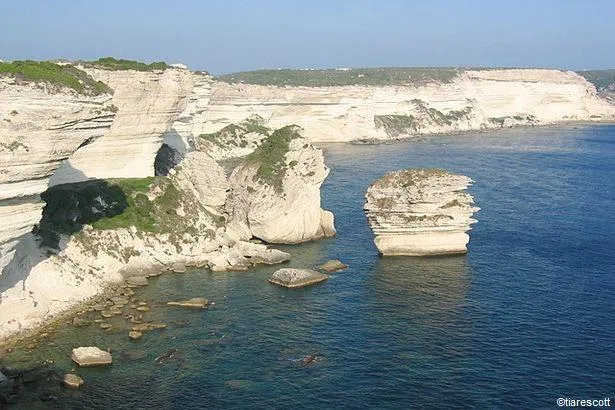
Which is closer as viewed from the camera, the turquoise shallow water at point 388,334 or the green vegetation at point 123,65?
the turquoise shallow water at point 388,334

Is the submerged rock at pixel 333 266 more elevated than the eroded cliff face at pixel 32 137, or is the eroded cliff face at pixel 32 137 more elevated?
the eroded cliff face at pixel 32 137

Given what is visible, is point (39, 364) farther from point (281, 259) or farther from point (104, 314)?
point (281, 259)

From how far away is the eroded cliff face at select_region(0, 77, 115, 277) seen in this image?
3528 centimetres

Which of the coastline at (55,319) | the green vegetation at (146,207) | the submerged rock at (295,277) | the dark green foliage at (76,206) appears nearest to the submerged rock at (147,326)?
the coastline at (55,319)

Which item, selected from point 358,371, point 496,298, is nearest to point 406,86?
point 496,298

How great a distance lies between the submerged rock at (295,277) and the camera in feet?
159

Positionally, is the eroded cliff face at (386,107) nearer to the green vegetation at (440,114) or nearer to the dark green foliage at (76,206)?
the green vegetation at (440,114)

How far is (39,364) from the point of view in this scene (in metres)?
35.7

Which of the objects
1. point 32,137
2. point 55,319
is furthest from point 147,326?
point 32,137

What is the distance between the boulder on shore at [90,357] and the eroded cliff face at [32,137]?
7.20 meters

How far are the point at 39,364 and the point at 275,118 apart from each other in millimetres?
124642

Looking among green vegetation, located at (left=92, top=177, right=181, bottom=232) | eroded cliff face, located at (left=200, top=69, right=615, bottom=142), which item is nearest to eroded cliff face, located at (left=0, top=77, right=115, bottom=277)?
green vegetation, located at (left=92, top=177, right=181, bottom=232)

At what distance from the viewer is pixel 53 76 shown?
38875 millimetres

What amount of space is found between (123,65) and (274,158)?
53.3 ft
